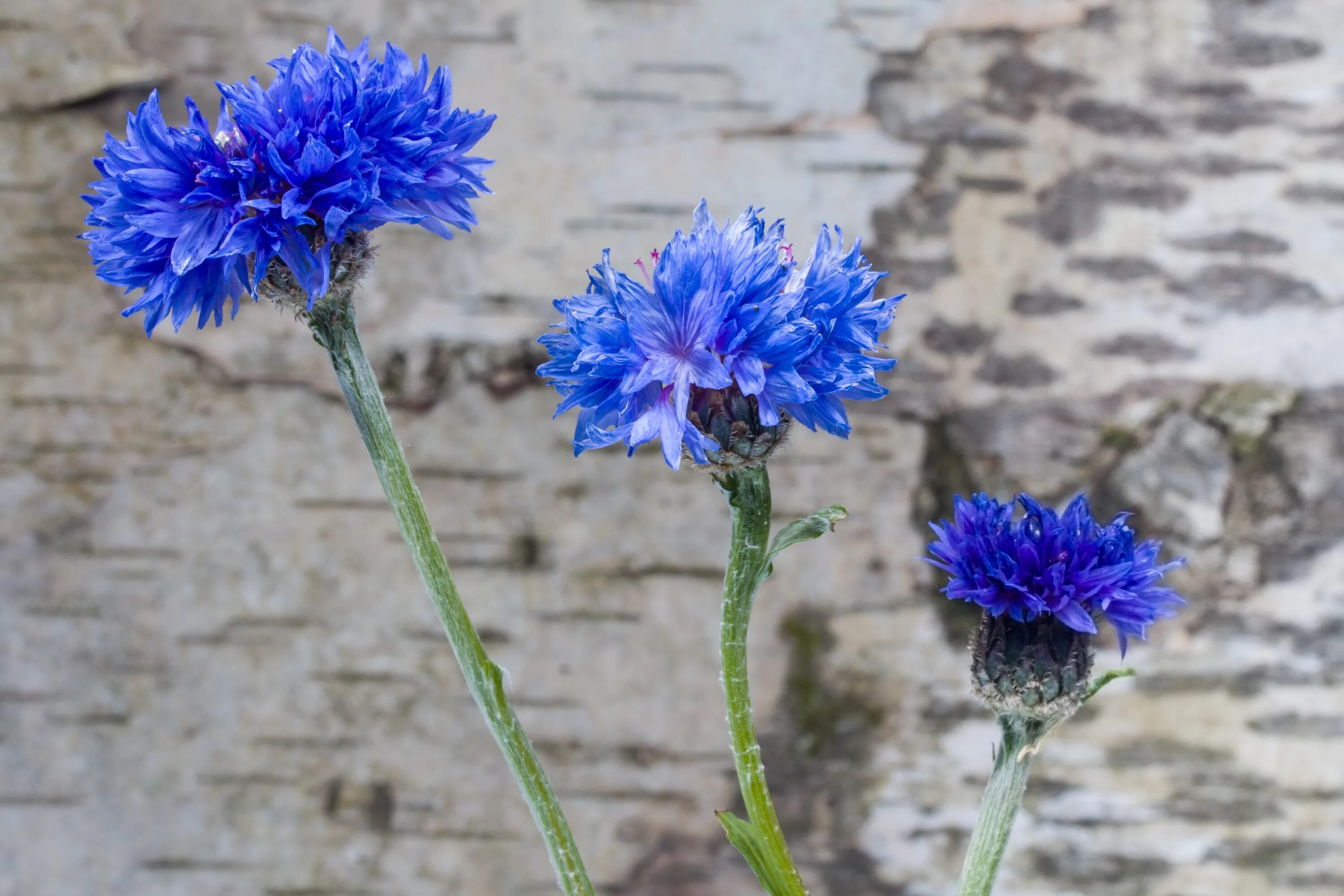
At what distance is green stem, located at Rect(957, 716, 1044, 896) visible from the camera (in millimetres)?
340

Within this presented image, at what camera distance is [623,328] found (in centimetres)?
29

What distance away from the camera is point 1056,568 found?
1.11ft

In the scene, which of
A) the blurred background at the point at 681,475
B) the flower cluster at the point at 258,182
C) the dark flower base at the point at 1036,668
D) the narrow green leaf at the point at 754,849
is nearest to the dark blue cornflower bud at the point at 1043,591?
the dark flower base at the point at 1036,668

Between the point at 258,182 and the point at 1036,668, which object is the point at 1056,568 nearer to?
the point at 1036,668

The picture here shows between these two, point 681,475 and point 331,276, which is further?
point 681,475

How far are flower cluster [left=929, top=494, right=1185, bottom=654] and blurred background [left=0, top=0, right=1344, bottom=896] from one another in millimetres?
510

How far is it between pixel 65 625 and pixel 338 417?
0.30m

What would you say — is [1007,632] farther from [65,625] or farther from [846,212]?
[65,625]

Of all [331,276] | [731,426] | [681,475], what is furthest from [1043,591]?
[681,475]

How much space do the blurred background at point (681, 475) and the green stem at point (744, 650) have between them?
21.5 inches

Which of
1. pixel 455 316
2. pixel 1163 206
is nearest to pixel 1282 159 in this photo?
pixel 1163 206

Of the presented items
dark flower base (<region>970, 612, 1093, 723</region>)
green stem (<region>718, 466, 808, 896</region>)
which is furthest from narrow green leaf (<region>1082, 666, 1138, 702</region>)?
green stem (<region>718, 466, 808, 896</region>)

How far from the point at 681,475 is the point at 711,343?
62 cm

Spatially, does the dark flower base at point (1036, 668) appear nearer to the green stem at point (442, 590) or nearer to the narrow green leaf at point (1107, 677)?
the narrow green leaf at point (1107, 677)
